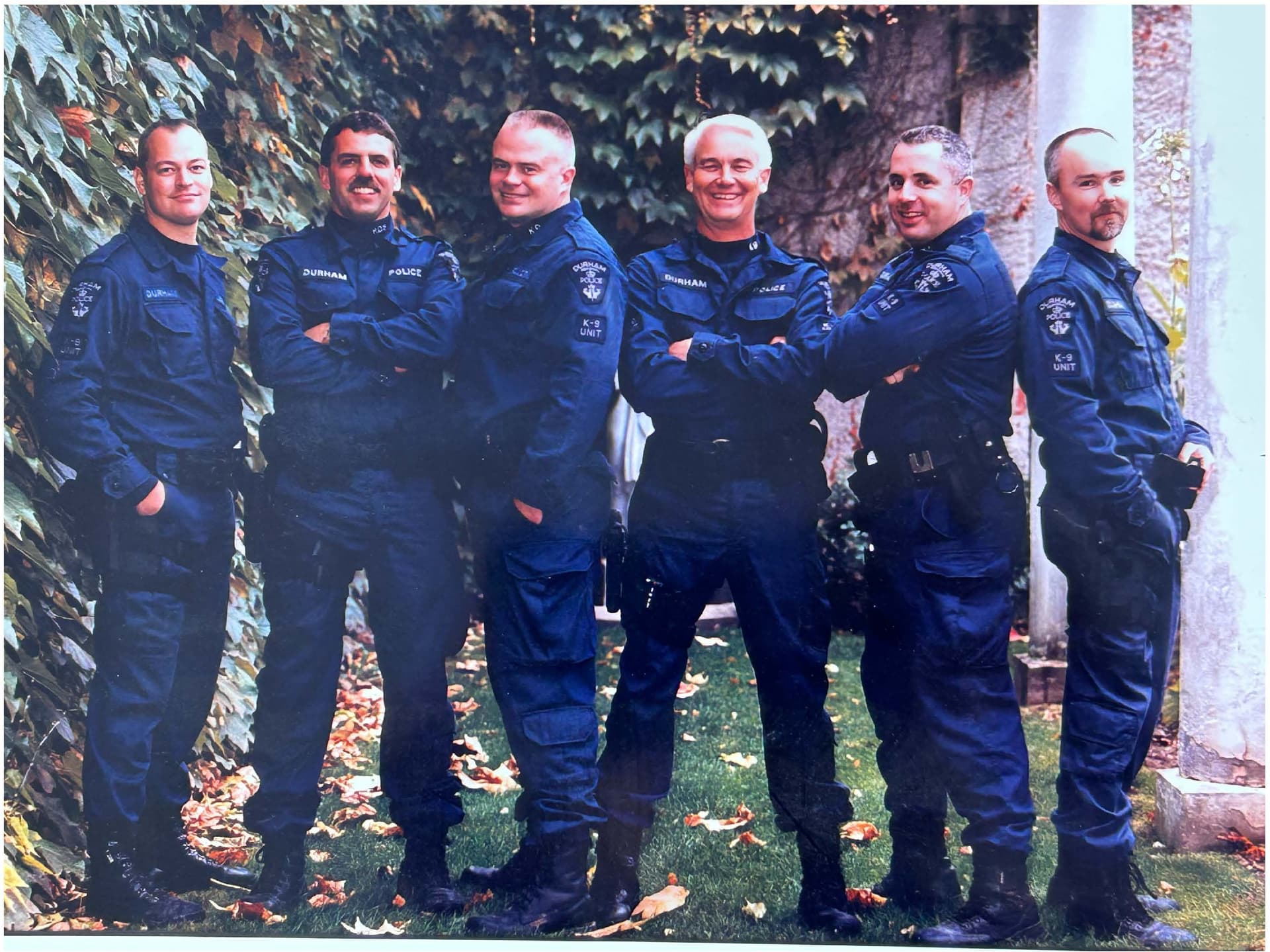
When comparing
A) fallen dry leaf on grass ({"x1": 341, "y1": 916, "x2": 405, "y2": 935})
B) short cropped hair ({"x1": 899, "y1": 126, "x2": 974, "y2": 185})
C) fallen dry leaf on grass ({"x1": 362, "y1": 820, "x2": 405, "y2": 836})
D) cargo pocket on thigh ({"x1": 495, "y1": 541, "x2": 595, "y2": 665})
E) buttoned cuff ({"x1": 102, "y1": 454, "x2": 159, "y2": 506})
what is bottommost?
fallen dry leaf on grass ({"x1": 341, "y1": 916, "x2": 405, "y2": 935})

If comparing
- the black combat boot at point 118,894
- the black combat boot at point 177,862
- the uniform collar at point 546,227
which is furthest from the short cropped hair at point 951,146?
the black combat boot at point 118,894

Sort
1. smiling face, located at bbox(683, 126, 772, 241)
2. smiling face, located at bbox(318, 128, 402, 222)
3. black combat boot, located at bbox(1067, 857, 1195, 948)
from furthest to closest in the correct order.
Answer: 1. smiling face, located at bbox(318, 128, 402, 222)
2. smiling face, located at bbox(683, 126, 772, 241)
3. black combat boot, located at bbox(1067, 857, 1195, 948)

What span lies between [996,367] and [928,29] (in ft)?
4.65

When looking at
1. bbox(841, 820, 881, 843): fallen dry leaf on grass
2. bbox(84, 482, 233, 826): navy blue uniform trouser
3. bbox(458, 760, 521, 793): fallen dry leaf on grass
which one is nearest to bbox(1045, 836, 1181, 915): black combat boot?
bbox(841, 820, 881, 843): fallen dry leaf on grass

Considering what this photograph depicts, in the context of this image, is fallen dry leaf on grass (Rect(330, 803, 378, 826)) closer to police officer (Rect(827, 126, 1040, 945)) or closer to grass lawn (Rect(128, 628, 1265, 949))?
grass lawn (Rect(128, 628, 1265, 949))

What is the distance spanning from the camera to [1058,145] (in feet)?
12.1

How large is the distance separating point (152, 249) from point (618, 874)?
2793mm

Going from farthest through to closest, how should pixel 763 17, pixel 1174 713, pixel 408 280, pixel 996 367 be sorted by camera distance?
pixel 1174 713 < pixel 763 17 < pixel 408 280 < pixel 996 367

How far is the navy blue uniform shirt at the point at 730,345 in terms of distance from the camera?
354 cm

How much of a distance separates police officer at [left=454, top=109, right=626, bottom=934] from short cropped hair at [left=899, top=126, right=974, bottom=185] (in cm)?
114

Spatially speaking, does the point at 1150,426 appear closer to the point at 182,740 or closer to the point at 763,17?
the point at 763,17

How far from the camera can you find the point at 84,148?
12.3 ft

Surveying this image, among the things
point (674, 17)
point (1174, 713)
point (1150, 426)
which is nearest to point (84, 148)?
point (674, 17)

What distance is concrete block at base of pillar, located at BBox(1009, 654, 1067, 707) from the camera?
382cm
